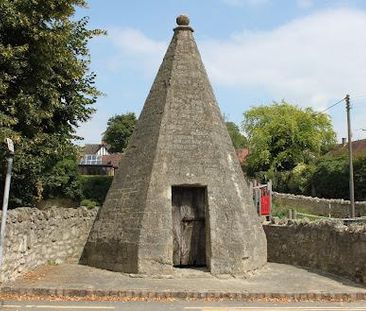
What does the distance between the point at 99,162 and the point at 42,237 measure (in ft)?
209

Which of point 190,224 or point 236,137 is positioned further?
point 236,137

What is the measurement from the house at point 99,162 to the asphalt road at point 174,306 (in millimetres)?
48714

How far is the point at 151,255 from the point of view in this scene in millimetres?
11578

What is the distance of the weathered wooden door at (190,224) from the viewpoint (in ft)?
41.0

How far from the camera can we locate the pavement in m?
9.50

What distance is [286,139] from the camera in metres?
54.8

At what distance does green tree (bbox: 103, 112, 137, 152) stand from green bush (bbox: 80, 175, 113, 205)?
30140 millimetres

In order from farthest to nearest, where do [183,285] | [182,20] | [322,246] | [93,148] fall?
1. [93,148]
2. [182,20]
3. [322,246]
4. [183,285]

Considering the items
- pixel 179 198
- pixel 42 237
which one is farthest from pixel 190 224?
pixel 42 237

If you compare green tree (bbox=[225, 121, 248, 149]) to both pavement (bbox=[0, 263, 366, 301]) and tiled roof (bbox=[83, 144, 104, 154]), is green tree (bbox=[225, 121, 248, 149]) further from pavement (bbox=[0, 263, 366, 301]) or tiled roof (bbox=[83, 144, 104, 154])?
pavement (bbox=[0, 263, 366, 301])

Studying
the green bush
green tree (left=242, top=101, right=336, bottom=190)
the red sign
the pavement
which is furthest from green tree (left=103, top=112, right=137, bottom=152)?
the pavement

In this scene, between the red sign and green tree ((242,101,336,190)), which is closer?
the red sign

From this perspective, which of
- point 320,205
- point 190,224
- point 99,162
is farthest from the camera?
point 99,162

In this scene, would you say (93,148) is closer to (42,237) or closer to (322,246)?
(42,237)
